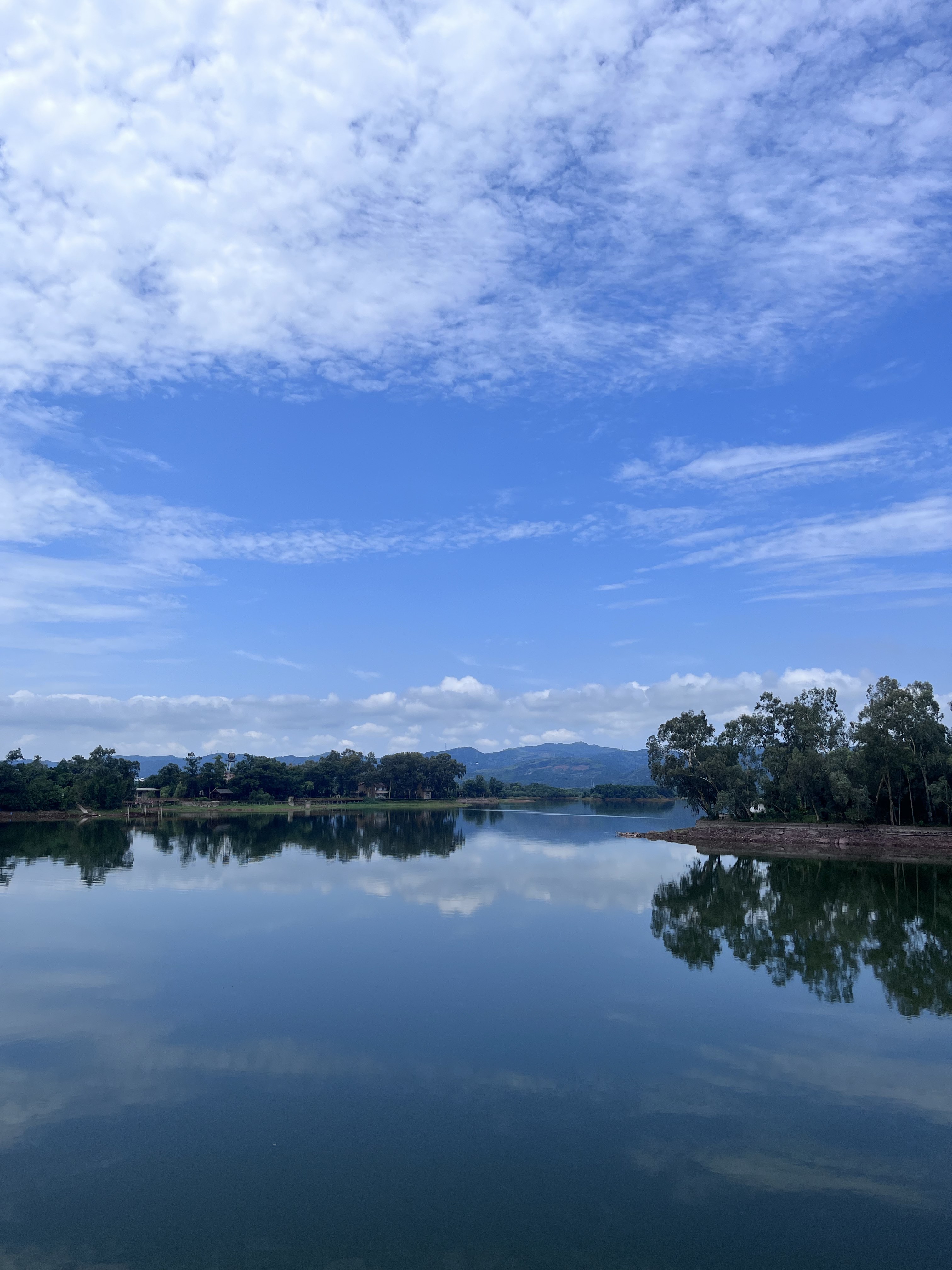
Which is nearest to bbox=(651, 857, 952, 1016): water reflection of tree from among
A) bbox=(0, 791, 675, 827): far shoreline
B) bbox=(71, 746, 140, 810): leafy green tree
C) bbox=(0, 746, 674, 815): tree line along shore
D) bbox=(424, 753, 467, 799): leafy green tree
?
bbox=(0, 746, 674, 815): tree line along shore

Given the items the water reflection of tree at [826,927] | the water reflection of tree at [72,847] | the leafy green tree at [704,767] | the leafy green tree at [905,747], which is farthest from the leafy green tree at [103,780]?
the leafy green tree at [905,747]

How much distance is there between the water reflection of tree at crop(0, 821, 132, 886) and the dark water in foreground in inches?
639

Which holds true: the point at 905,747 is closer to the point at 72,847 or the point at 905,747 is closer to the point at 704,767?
the point at 704,767

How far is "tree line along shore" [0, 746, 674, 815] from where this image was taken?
3920 inches

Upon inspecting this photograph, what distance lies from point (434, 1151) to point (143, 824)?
289ft

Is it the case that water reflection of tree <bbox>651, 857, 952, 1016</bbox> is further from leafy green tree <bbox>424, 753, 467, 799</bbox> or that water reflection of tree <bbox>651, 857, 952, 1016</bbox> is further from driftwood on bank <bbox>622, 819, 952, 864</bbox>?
leafy green tree <bbox>424, 753, 467, 799</bbox>

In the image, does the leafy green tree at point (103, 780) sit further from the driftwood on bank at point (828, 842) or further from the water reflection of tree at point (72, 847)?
the driftwood on bank at point (828, 842)

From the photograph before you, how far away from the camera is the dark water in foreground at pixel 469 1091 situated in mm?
9922

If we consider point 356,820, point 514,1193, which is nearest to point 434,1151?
point 514,1193

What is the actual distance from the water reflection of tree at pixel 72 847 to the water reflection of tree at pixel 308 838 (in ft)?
12.1

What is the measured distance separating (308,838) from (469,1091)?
6346cm

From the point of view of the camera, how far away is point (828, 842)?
207 feet

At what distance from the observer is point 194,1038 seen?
16969 millimetres

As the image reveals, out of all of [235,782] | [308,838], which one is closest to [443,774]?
[235,782]
